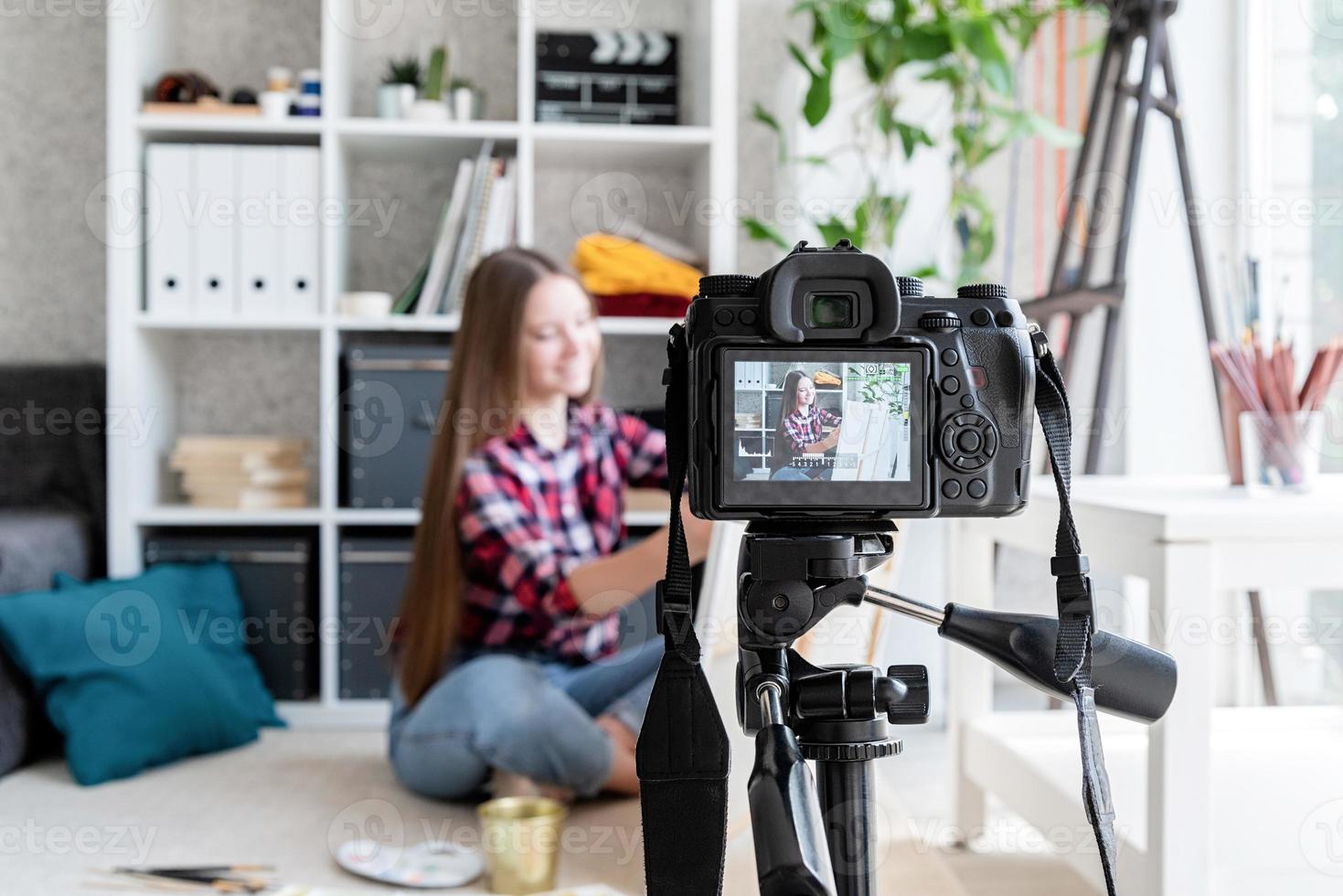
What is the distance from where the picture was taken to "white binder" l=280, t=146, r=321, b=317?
215cm

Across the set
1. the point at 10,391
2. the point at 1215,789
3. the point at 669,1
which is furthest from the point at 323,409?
the point at 1215,789

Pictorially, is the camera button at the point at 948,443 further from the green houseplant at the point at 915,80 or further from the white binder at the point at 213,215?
the white binder at the point at 213,215

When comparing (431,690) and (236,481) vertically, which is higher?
(236,481)

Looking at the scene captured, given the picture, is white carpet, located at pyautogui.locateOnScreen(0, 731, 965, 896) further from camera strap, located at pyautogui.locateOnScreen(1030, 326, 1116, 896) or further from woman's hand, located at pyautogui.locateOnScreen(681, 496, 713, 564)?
camera strap, located at pyautogui.locateOnScreen(1030, 326, 1116, 896)

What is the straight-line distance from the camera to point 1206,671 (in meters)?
0.96

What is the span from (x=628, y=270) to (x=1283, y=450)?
1.28 meters

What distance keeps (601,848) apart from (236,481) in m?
1.11

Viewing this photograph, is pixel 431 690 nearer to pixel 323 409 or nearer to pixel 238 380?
pixel 323 409

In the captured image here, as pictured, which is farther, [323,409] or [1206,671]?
[323,409]

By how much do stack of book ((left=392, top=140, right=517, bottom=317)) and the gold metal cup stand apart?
1137mm

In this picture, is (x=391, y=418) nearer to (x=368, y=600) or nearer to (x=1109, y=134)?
(x=368, y=600)

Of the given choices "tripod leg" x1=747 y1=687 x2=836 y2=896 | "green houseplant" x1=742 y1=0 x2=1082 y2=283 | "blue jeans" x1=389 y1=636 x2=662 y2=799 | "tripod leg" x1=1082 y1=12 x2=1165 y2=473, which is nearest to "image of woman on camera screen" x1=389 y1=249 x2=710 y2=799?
"blue jeans" x1=389 y1=636 x2=662 y2=799

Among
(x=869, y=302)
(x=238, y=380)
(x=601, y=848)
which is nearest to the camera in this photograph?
(x=869, y=302)

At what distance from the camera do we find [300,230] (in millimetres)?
2154
